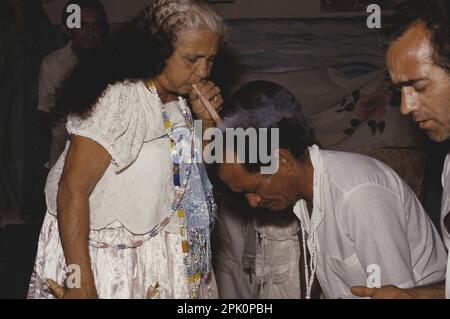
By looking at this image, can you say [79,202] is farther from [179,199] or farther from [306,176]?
[306,176]

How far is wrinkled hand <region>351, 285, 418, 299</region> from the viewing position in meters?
1.83

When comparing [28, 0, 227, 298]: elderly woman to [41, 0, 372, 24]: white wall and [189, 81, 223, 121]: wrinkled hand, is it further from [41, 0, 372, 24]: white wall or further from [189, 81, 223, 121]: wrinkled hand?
[41, 0, 372, 24]: white wall

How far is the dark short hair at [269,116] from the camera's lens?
2.18 m

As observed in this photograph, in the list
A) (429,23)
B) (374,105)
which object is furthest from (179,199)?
(374,105)

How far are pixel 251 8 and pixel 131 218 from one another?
2843 millimetres

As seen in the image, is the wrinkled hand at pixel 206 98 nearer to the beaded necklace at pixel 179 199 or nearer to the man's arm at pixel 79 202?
the beaded necklace at pixel 179 199

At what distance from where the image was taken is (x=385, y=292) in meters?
1.83

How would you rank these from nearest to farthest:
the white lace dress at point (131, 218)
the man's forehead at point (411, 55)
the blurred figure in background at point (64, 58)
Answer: the man's forehead at point (411, 55)
the white lace dress at point (131, 218)
the blurred figure in background at point (64, 58)

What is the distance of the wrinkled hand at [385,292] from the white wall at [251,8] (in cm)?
300

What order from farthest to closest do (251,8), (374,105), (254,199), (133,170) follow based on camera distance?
→ 1. (251,8)
2. (374,105)
3. (254,199)
4. (133,170)

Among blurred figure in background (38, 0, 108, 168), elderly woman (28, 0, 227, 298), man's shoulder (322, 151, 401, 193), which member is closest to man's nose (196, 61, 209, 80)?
elderly woman (28, 0, 227, 298)

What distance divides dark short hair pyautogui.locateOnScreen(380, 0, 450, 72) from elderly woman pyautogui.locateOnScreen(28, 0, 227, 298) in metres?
0.54

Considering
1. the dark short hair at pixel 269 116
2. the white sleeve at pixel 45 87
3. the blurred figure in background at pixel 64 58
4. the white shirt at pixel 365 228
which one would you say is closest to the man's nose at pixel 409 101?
the white shirt at pixel 365 228
